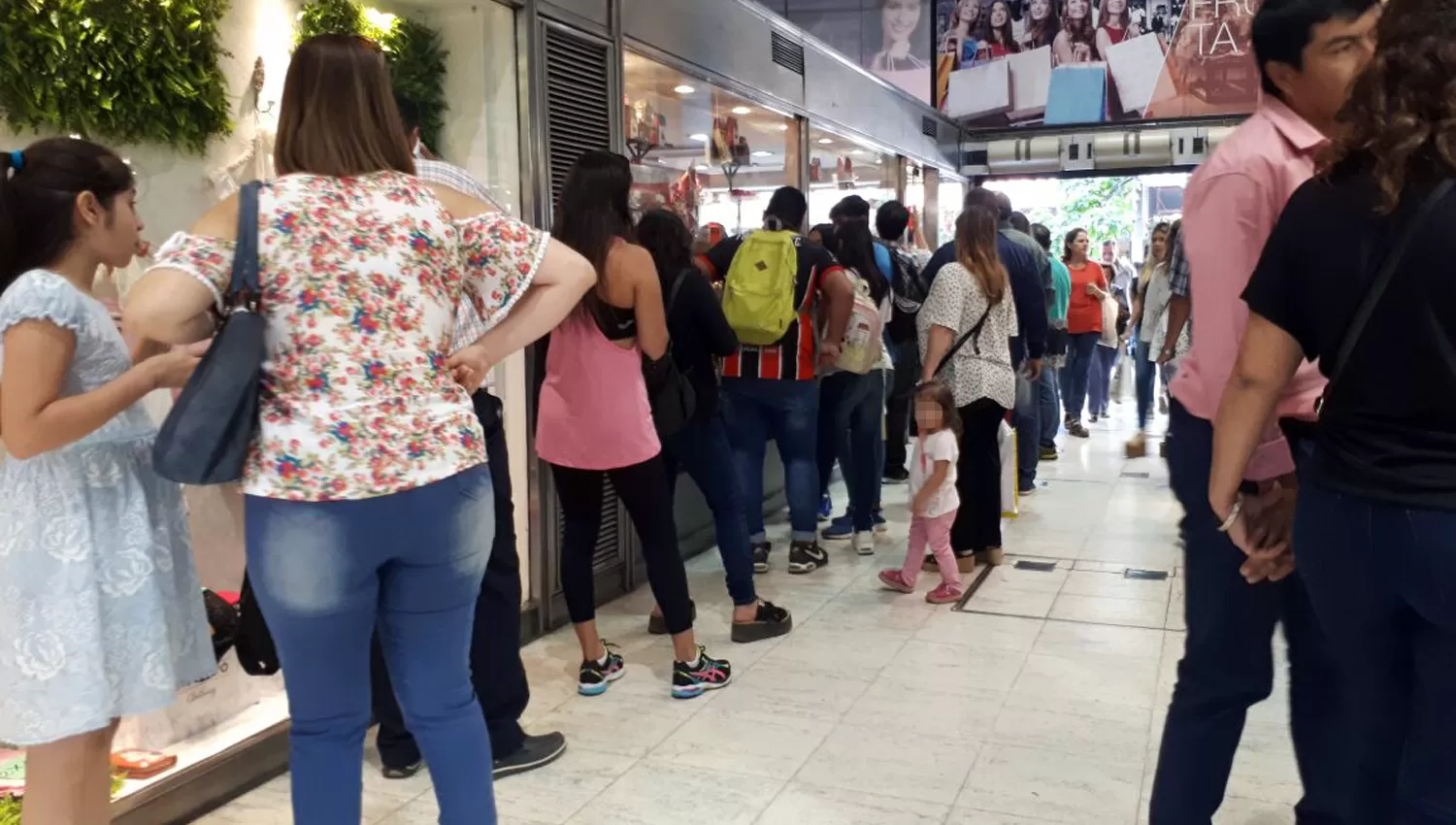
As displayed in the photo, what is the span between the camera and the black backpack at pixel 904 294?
219 inches

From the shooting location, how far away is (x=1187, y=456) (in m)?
1.88

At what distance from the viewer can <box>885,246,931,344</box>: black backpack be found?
557 centimetres

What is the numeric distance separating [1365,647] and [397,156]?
156cm

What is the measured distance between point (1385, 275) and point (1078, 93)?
1101 cm

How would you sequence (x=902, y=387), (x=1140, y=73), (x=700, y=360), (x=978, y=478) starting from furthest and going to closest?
(x=1140, y=73)
(x=902, y=387)
(x=978, y=478)
(x=700, y=360)

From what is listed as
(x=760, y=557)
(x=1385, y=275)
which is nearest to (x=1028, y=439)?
(x=760, y=557)

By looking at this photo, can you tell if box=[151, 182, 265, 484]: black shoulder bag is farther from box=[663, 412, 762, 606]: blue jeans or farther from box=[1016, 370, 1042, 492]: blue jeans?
box=[1016, 370, 1042, 492]: blue jeans

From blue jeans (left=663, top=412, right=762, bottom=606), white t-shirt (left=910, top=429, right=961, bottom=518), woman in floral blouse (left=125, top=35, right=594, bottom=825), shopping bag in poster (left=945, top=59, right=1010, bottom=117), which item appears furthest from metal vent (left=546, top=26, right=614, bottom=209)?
shopping bag in poster (left=945, top=59, right=1010, bottom=117)

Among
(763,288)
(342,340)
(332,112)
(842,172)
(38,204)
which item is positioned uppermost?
(842,172)

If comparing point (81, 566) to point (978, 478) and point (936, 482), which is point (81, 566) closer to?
point (936, 482)

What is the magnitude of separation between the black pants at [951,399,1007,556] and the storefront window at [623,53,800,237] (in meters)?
1.61

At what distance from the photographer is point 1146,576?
183 inches

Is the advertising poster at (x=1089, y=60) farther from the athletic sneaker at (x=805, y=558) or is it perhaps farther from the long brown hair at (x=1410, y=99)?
the long brown hair at (x=1410, y=99)

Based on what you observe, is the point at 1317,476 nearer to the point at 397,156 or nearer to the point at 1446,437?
the point at 1446,437
